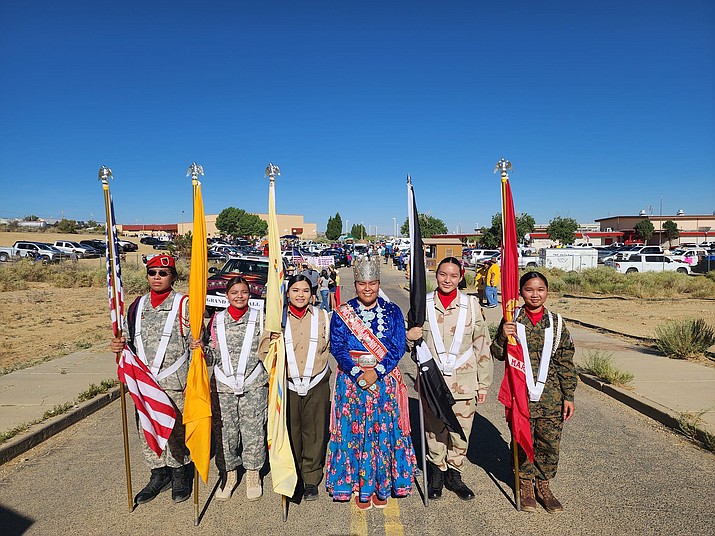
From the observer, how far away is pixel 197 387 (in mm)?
3889

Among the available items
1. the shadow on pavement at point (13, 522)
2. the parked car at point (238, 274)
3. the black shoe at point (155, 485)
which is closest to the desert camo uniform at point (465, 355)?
the black shoe at point (155, 485)

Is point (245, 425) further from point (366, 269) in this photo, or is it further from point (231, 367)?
point (366, 269)

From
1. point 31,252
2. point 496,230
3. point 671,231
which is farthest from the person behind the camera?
point 671,231

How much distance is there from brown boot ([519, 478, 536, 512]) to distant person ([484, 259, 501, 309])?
12274 mm

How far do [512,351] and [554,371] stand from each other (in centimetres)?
37

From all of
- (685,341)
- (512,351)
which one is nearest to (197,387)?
(512,351)

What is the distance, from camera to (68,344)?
35.9 feet

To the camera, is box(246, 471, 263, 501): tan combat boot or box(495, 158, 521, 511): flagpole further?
box(246, 471, 263, 501): tan combat boot

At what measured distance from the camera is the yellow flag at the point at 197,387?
390 centimetres

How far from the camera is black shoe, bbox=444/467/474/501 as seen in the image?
Result: 163 inches

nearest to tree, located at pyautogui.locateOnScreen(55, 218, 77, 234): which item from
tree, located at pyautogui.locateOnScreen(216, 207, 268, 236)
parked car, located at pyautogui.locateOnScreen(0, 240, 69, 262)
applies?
tree, located at pyautogui.locateOnScreen(216, 207, 268, 236)

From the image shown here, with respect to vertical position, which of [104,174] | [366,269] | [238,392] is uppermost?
[104,174]

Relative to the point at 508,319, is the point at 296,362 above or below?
below

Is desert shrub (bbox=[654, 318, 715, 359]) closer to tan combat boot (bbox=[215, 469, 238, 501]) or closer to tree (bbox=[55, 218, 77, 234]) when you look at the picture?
tan combat boot (bbox=[215, 469, 238, 501])
